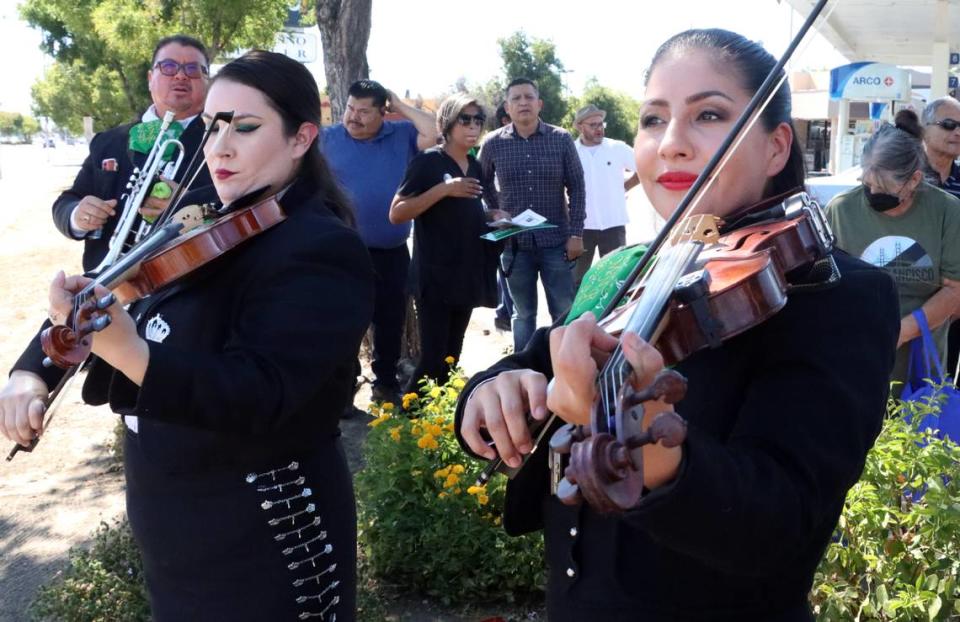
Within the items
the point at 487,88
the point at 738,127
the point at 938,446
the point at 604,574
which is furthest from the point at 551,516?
the point at 487,88

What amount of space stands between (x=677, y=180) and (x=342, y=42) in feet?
20.0

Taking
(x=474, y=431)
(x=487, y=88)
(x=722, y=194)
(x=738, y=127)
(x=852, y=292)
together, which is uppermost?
(x=738, y=127)

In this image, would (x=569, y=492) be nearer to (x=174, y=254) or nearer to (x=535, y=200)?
(x=174, y=254)

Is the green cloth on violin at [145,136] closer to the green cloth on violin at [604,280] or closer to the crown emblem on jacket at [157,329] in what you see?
the crown emblem on jacket at [157,329]

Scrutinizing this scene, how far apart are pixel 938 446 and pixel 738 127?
192 cm

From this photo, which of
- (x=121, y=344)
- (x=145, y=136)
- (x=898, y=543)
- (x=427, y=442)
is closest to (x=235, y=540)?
(x=121, y=344)

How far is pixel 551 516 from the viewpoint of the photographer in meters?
1.58

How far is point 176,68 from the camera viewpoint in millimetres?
4180

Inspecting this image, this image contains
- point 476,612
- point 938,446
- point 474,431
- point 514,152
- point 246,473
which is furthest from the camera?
point 514,152

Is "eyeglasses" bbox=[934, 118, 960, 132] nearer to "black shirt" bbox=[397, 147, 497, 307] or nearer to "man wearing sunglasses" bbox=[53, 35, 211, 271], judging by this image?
"black shirt" bbox=[397, 147, 497, 307]

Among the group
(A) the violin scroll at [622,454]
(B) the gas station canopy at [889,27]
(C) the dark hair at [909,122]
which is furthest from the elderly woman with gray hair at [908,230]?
(B) the gas station canopy at [889,27]

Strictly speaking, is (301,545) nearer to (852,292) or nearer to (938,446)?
(852,292)

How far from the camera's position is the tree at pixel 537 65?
1189 inches

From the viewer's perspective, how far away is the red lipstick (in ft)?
4.80
